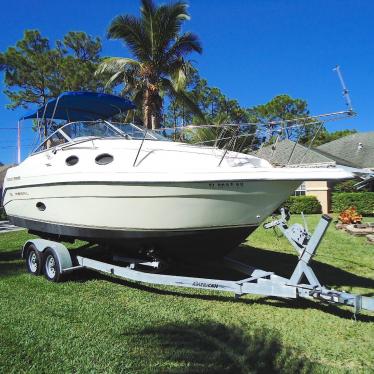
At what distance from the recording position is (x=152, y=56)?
62.0 feet

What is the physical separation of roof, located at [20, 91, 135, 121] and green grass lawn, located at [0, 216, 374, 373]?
3.20 m

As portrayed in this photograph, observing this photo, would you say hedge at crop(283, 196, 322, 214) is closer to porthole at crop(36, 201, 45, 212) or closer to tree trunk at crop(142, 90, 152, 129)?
tree trunk at crop(142, 90, 152, 129)

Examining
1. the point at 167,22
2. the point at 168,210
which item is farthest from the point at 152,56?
→ the point at 168,210

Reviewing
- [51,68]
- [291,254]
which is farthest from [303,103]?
[291,254]

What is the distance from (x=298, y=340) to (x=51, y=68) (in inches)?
1017

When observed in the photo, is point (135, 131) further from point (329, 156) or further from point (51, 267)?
point (329, 156)

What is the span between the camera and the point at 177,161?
219 inches

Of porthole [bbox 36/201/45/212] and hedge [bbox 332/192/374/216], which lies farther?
hedge [bbox 332/192/374/216]

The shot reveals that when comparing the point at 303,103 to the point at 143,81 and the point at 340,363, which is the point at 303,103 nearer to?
the point at 143,81

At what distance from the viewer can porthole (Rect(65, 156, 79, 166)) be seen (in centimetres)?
634

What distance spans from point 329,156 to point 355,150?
472 cm

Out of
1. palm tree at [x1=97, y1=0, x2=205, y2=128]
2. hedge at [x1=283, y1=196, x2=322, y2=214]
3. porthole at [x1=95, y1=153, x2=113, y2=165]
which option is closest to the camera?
porthole at [x1=95, y1=153, x2=113, y2=165]

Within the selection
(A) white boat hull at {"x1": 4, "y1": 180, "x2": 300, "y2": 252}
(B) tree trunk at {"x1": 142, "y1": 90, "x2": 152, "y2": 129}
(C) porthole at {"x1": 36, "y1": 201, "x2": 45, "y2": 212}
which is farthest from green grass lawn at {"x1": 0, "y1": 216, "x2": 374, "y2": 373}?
(B) tree trunk at {"x1": 142, "y1": 90, "x2": 152, "y2": 129}

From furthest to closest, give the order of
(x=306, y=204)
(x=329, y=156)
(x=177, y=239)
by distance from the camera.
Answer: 1. (x=329, y=156)
2. (x=306, y=204)
3. (x=177, y=239)
